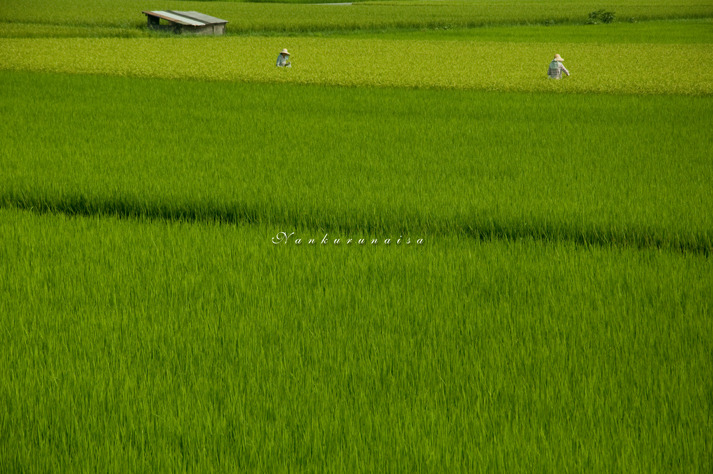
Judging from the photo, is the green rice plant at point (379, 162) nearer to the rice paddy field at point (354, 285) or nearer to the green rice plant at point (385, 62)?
the rice paddy field at point (354, 285)

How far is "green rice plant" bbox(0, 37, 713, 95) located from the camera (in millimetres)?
13633

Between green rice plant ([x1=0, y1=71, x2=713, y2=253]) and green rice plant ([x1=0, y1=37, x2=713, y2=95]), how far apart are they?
2.10m

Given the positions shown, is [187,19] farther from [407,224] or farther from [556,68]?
[407,224]

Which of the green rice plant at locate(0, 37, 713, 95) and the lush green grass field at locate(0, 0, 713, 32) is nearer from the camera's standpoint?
the green rice plant at locate(0, 37, 713, 95)

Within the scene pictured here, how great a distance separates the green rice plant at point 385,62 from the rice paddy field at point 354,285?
103 inches

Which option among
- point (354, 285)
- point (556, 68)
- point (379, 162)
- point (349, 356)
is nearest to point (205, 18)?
point (556, 68)

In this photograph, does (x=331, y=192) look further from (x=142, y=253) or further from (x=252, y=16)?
(x=252, y=16)

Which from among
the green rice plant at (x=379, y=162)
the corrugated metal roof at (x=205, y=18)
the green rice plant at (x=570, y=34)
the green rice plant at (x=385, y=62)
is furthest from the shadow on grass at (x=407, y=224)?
the corrugated metal roof at (x=205, y=18)

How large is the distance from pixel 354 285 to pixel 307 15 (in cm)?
3154

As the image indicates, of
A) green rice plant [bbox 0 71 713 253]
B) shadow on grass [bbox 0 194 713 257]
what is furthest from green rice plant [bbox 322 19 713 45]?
shadow on grass [bbox 0 194 713 257]

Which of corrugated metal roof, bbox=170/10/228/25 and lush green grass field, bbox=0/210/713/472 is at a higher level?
lush green grass field, bbox=0/210/713/472

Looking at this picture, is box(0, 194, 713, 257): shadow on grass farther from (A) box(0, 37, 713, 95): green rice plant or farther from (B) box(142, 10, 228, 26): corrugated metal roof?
(B) box(142, 10, 228, 26): corrugated metal roof

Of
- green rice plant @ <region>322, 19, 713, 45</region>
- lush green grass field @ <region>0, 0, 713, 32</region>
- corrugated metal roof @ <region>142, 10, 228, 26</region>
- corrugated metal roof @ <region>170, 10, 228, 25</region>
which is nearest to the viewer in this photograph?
green rice plant @ <region>322, 19, 713, 45</region>

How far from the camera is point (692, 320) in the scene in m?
3.73
